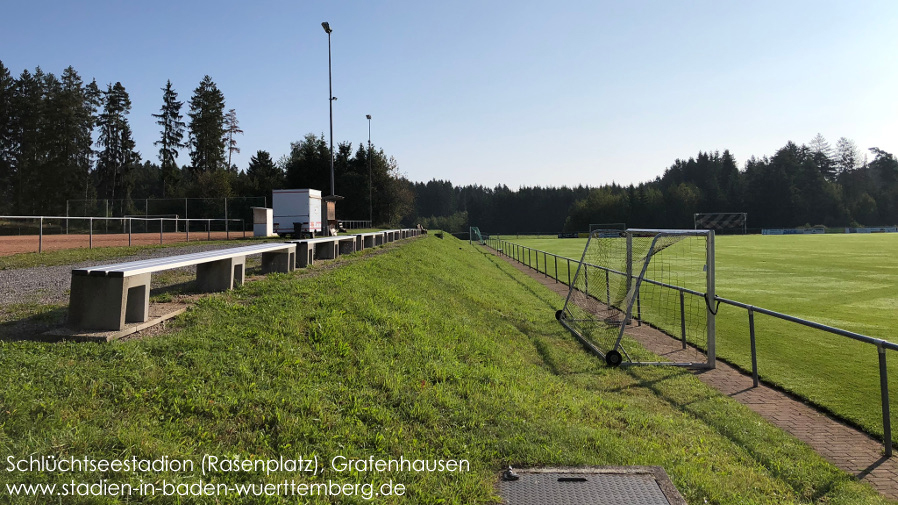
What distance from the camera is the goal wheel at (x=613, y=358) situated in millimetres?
7012

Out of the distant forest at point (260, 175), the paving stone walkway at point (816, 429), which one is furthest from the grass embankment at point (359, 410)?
the distant forest at point (260, 175)

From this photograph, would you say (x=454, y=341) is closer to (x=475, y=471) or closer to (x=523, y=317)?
(x=475, y=471)

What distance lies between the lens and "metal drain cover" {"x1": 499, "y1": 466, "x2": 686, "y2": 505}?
316cm

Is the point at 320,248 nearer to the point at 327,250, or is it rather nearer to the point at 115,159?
the point at 327,250

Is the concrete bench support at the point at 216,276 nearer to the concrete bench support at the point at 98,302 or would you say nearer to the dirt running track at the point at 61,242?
the concrete bench support at the point at 98,302

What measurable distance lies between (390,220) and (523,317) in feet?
163

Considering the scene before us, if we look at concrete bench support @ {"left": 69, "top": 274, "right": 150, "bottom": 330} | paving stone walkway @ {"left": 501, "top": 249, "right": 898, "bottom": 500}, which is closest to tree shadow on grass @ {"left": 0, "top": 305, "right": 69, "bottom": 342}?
concrete bench support @ {"left": 69, "top": 274, "right": 150, "bottom": 330}

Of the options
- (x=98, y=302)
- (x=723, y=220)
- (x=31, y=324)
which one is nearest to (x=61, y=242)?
(x=31, y=324)

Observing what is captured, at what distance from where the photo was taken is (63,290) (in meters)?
7.07

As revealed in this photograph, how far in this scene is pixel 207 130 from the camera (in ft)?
219

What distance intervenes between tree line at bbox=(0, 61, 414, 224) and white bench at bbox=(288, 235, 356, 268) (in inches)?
1065

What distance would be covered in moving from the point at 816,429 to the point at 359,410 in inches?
178

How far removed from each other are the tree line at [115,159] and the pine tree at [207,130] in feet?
0.40

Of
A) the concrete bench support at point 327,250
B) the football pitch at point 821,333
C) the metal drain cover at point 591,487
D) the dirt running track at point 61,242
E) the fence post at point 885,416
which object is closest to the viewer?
the metal drain cover at point 591,487
